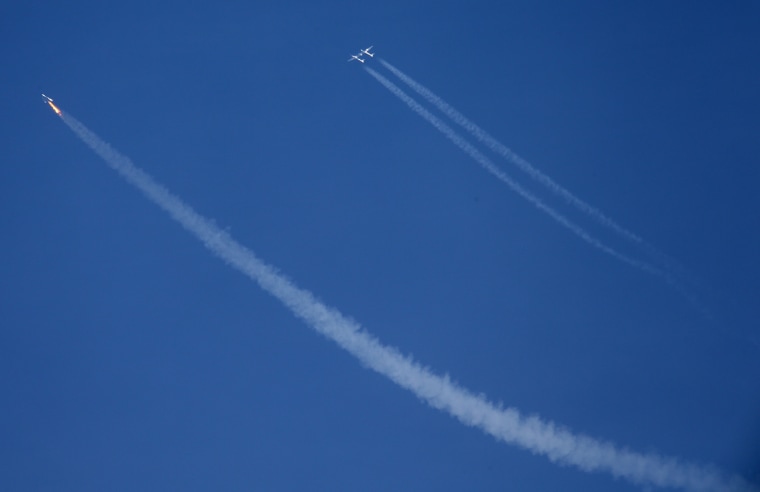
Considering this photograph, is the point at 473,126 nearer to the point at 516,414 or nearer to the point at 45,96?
the point at 516,414

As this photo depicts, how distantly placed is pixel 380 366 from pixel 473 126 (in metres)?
3.89

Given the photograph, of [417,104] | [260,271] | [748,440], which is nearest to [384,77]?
[417,104]

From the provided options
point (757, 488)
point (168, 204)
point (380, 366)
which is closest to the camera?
point (757, 488)

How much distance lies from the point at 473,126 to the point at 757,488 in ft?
21.5

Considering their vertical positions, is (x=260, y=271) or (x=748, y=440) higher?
(x=748, y=440)

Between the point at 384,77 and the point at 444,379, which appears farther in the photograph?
the point at 384,77

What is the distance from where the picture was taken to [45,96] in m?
16.2

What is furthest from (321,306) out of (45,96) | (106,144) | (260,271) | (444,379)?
(45,96)

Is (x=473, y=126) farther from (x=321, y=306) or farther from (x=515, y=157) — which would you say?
(x=321, y=306)

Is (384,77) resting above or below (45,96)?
above

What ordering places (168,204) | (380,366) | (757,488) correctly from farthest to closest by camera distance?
(168,204), (380,366), (757,488)

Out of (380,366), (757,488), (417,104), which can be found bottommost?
(380,366)

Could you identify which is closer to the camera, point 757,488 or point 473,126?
point 757,488

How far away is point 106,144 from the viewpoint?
16062 mm
